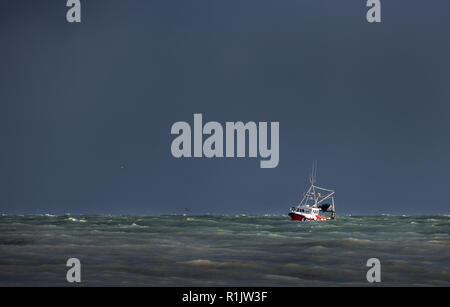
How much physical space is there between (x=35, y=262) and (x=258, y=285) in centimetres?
1210

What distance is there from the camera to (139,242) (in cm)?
4769

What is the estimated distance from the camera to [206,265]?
3403cm
